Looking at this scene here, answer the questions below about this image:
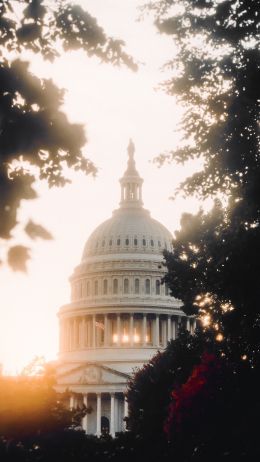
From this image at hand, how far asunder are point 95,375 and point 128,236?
2870 cm

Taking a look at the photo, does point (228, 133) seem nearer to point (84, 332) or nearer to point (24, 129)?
point (24, 129)

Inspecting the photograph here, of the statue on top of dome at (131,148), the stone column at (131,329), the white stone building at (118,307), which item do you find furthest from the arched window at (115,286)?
the statue on top of dome at (131,148)

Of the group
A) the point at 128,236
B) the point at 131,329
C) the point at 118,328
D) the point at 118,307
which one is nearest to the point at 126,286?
the point at 118,307

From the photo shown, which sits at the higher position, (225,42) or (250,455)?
(225,42)

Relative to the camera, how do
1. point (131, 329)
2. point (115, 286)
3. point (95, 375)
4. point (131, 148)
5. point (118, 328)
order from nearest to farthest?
point (95, 375)
point (131, 329)
point (118, 328)
point (115, 286)
point (131, 148)

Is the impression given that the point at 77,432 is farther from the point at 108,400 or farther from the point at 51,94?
the point at 108,400

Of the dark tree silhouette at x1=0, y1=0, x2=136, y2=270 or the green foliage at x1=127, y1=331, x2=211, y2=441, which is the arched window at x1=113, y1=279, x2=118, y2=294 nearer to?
the green foliage at x1=127, y1=331, x2=211, y2=441

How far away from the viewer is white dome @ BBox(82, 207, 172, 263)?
106 m

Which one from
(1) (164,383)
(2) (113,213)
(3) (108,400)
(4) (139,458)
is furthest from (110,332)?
(4) (139,458)

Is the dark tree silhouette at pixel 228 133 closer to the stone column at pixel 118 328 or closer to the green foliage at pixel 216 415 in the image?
the green foliage at pixel 216 415

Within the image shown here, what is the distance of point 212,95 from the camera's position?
22.8m

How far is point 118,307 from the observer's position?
325ft

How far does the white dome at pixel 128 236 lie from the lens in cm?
10606

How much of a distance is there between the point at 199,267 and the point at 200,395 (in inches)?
280
